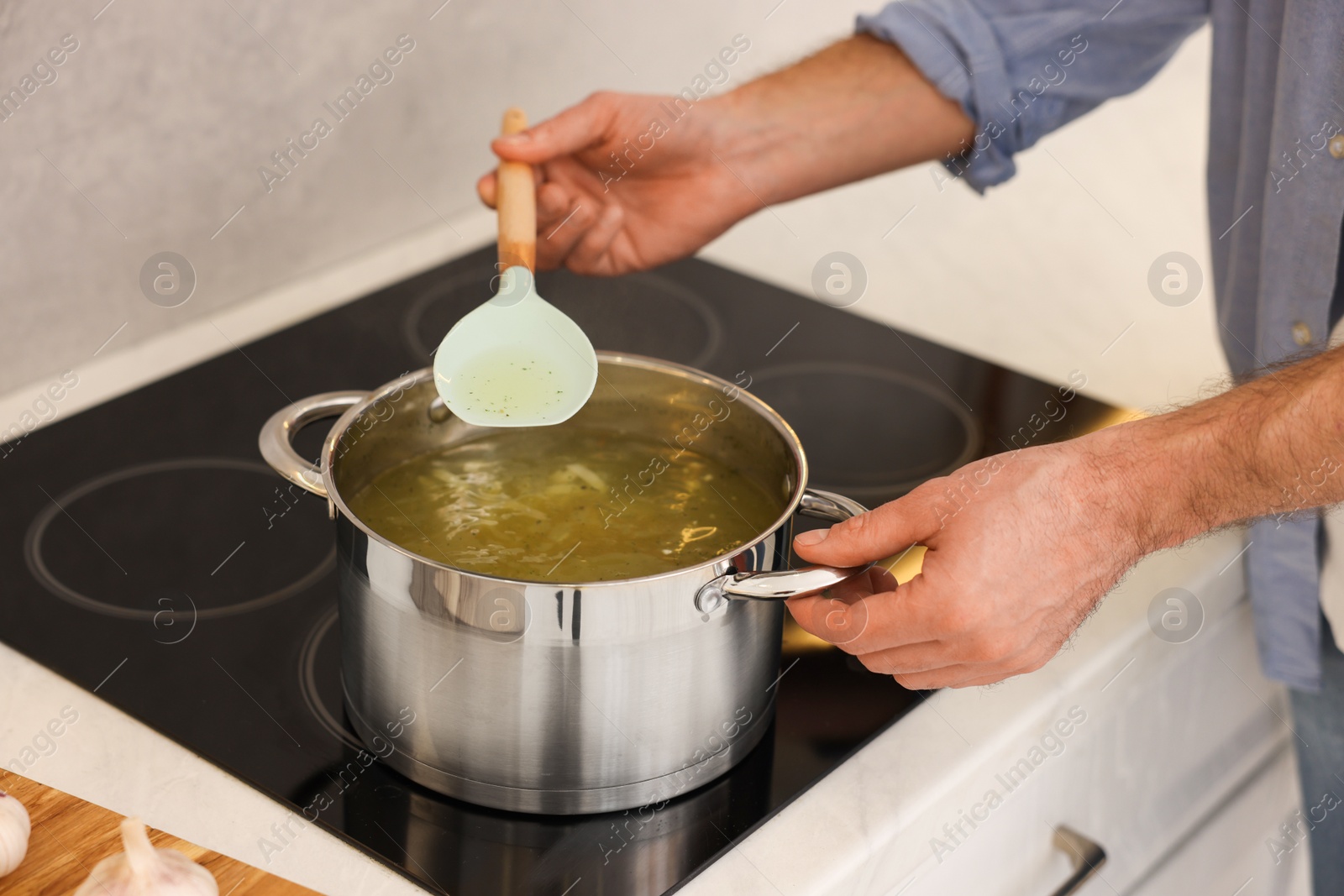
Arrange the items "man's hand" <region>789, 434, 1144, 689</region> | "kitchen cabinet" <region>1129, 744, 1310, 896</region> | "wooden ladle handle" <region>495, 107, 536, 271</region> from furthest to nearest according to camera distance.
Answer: "kitchen cabinet" <region>1129, 744, 1310, 896</region> < "wooden ladle handle" <region>495, 107, 536, 271</region> < "man's hand" <region>789, 434, 1144, 689</region>

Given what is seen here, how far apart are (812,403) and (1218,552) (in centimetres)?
38

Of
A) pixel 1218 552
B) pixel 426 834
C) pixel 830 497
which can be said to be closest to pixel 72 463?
pixel 426 834

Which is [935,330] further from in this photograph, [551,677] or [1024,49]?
[551,677]

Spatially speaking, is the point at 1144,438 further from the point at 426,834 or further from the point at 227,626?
the point at 227,626

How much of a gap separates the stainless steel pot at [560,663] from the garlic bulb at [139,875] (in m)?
0.16

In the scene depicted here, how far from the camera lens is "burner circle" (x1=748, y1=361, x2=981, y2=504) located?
3.50 feet

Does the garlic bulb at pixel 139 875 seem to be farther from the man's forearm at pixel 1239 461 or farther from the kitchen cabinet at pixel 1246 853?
the kitchen cabinet at pixel 1246 853

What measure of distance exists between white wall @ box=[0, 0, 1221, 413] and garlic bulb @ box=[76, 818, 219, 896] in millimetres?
673

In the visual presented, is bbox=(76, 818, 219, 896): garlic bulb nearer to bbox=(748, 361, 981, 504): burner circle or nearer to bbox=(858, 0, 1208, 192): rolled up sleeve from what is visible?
bbox=(748, 361, 981, 504): burner circle

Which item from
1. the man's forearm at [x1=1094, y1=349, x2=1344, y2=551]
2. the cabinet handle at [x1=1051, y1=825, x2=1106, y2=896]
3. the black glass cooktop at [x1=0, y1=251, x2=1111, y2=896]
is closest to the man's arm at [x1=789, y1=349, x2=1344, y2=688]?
the man's forearm at [x1=1094, y1=349, x2=1344, y2=551]

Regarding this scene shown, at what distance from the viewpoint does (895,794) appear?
2.43ft

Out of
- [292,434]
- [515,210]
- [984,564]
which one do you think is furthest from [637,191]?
[984,564]

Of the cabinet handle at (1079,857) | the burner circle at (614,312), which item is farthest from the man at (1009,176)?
the cabinet handle at (1079,857)

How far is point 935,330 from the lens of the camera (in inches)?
56.2
